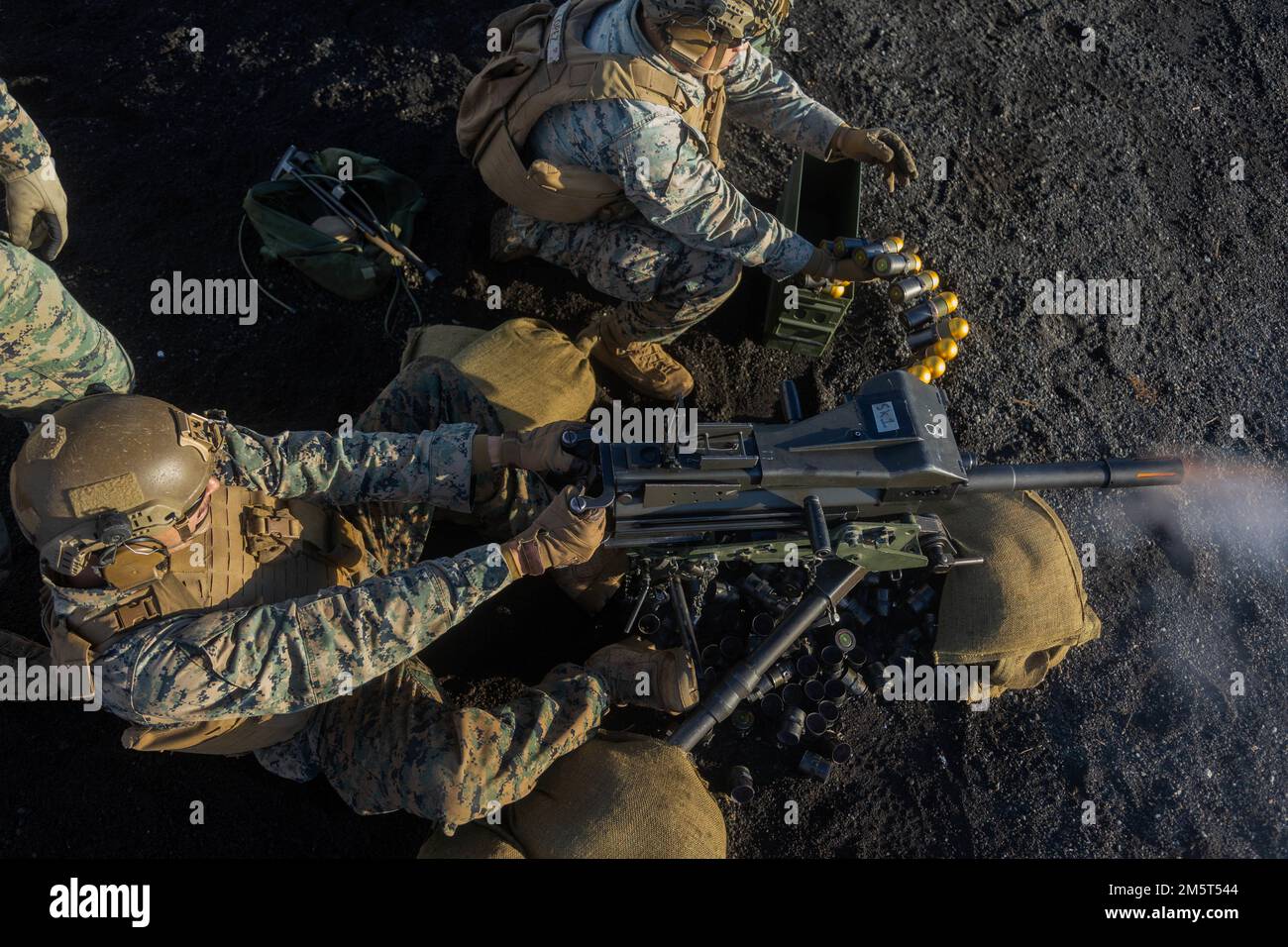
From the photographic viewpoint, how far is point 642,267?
5.04 m

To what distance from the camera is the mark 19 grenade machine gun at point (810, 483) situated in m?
3.68

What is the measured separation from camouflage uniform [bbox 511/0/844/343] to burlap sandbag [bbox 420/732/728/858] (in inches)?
103

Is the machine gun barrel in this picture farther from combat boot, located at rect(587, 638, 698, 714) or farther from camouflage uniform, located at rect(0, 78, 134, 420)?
camouflage uniform, located at rect(0, 78, 134, 420)

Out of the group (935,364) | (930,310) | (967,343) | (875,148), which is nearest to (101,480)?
(875,148)

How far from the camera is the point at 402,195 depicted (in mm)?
5836

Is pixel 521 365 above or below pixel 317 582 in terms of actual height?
above

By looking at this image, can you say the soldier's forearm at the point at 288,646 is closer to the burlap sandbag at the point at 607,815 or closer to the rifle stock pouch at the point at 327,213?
the burlap sandbag at the point at 607,815

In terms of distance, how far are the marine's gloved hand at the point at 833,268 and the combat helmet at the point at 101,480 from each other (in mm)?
3349

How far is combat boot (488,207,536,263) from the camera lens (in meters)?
5.53

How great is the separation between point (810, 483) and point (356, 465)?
2.14 metres

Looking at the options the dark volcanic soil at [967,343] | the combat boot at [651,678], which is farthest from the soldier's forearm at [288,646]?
the dark volcanic soil at [967,343]

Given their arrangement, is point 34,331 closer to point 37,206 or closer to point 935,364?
point 37,206

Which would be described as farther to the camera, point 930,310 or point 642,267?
point 930,310
